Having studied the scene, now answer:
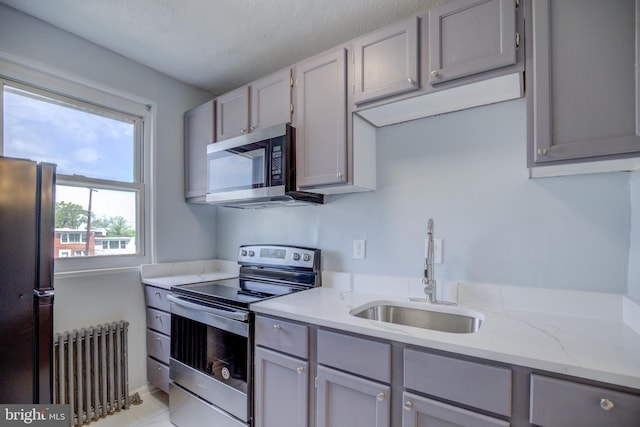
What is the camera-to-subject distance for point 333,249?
211cm

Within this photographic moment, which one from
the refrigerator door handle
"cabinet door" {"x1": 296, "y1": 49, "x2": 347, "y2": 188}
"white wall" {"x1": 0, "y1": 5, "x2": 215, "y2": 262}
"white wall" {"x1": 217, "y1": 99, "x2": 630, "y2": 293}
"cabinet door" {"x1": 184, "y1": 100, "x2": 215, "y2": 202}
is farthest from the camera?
"cabinet door" {"x1": 184, "y1": 100, "x2": 215, "y2": 202}

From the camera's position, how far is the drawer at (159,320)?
218cm

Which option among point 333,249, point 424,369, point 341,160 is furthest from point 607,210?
point 333,249

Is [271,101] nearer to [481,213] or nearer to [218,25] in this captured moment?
[218,25]

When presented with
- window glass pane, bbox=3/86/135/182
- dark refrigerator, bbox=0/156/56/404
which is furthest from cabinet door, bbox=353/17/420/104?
window glass pane, bbox=3/86/135/182

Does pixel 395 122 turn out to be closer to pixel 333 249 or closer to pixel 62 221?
pixel 333 249

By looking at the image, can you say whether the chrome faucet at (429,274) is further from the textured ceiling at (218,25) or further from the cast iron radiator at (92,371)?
the cast iron radiator at (92,371)

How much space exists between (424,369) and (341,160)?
1.07m

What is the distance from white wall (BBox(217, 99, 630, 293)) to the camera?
4.34 ft

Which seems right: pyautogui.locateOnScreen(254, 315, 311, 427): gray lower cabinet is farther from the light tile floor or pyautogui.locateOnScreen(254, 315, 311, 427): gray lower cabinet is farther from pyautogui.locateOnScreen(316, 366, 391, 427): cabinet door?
the light tile floor

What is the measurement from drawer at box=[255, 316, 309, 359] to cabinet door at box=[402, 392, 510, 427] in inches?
18.7

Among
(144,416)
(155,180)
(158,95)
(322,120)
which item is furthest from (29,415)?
(158,95)

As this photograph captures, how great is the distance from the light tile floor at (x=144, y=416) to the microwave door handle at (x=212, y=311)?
31.7 inches

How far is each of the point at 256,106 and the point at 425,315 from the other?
65.8 inches
